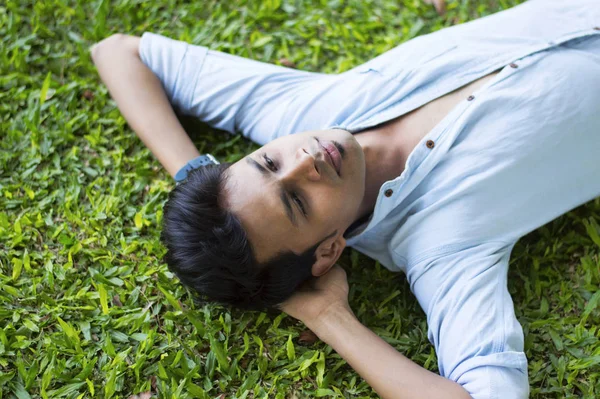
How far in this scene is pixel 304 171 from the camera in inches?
85.3

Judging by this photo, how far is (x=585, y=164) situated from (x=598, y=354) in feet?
2.51

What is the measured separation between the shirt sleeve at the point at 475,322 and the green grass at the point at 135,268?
238 millimetres

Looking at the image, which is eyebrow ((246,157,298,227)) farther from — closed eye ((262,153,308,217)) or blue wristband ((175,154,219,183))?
blue wristband ((175,154,219,183))

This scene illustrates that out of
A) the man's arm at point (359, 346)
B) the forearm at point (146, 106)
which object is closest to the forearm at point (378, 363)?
the man's arm at point (359, 346)

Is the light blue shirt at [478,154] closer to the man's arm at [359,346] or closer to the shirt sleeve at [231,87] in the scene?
the shirt sleeve at [231,87]

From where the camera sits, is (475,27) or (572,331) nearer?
(572,331)

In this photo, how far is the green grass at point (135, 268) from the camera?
2.36 m

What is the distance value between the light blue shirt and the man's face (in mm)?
212

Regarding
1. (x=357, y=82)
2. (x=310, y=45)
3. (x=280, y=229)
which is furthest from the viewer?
(x=310, y=45)

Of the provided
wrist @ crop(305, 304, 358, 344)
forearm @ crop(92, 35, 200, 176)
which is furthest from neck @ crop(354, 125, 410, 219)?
forearm @ crop(92, 35, 200, 176)

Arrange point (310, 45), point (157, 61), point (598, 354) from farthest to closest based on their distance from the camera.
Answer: point (310, 45), point (157, 61), point (598, 354)

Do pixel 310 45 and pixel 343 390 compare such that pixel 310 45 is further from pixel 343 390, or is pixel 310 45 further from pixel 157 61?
pixel 343 390

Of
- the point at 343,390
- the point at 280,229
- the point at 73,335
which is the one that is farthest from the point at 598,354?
the point at 73,335

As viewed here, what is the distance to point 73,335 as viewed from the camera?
7.88ft
